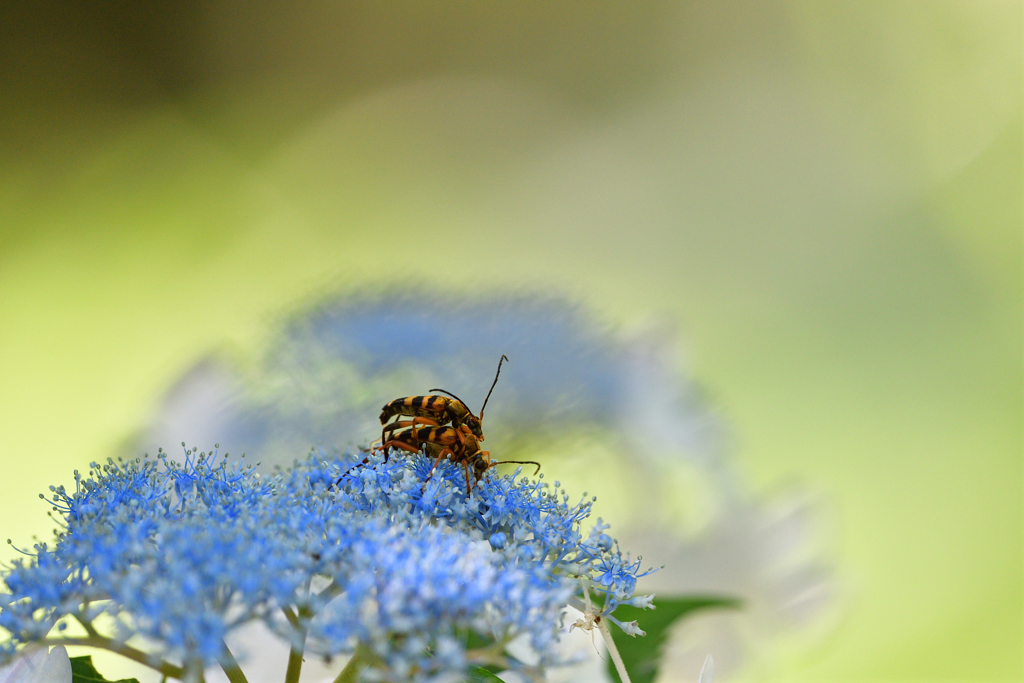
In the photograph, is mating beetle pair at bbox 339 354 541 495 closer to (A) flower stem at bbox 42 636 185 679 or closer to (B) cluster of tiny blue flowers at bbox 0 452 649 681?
(B) cluster of tiny blue flowers at bbox 0 452 649 681

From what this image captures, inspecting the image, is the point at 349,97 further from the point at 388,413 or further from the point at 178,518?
the point at 178,518

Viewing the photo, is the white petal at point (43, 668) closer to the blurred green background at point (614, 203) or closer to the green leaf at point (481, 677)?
the green leaf at point (481, 677)

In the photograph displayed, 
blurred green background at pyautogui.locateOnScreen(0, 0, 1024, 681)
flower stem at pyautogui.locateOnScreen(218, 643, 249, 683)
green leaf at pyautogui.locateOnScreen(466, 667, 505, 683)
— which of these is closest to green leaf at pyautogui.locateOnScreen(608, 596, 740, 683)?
green leaf at pyautogui.locateOnScreen(466, 667, 505, 683)

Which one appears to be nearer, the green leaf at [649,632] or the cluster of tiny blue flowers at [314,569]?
the cluster of tiny blue flowers at [314,569]

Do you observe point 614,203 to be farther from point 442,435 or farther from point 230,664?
point 230,664

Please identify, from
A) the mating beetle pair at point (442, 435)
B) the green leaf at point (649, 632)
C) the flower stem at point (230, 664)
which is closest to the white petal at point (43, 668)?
the flower stem at point (230, 664)

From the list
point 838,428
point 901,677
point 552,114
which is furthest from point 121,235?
point 901,677
